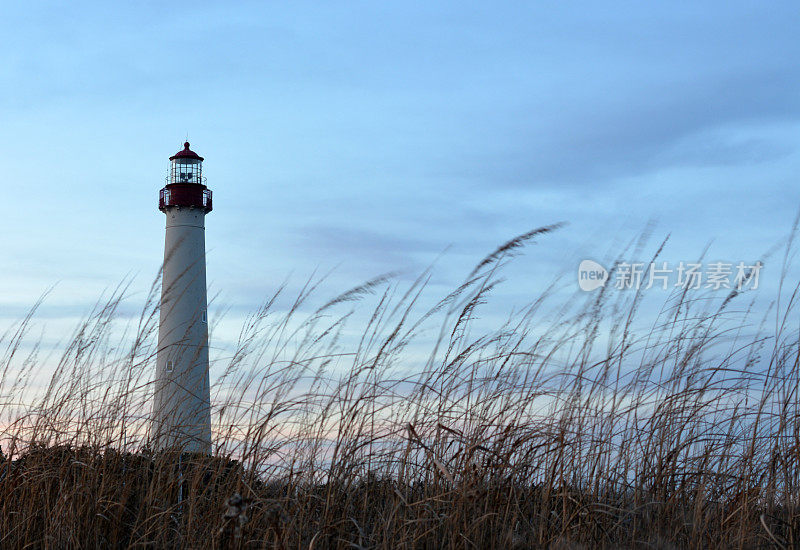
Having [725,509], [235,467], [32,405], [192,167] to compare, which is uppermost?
[192,167]

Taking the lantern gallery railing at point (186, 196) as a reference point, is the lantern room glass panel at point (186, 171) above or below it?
above

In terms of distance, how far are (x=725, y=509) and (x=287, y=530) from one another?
169 centimetres

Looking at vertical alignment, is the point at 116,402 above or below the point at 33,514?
above

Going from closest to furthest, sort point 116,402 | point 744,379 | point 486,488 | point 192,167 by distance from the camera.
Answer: point 486,488
point 744,379
point 116,402
point 192,167

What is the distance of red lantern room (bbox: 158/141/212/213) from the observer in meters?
14.1

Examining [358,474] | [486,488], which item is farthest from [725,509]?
[358,474]

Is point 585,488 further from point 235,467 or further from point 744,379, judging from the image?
point 235,467

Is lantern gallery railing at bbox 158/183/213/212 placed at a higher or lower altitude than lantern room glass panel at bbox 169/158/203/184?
lower

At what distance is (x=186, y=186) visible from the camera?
46.5ft

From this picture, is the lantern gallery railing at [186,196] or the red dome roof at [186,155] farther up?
the red dome roof at [186,155]

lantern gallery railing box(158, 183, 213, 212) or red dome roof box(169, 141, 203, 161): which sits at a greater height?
red dome roof box(169, 141, 203, 161)

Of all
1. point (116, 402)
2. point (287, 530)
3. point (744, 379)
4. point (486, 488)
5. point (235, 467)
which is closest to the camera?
point (287, 530)

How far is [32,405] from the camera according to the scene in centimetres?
355

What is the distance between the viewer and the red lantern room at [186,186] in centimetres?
1405
